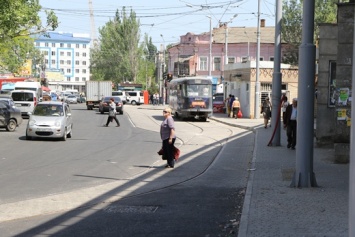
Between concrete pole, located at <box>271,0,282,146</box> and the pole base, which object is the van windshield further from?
the pole base

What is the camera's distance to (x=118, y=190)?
39.7ft

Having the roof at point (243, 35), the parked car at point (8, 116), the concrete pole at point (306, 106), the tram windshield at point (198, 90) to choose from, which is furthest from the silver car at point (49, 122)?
the roof at point (243, 35)

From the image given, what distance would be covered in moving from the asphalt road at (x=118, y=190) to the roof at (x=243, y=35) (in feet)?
192

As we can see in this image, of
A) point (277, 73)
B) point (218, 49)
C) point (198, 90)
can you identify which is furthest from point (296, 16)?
point (277, 73)

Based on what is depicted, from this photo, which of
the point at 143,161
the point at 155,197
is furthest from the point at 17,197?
the point at 143,161

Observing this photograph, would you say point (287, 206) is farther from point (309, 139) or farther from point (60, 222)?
point (60, 222)

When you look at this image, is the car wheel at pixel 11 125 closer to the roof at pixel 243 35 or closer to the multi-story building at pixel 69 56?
the roof at pixel 243 35

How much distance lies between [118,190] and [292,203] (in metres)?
3.94

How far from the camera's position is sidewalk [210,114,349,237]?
7.71 m

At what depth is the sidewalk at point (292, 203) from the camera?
7.71 m

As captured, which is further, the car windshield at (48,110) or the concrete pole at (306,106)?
the car windshield at (48,110)

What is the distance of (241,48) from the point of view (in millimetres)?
78250

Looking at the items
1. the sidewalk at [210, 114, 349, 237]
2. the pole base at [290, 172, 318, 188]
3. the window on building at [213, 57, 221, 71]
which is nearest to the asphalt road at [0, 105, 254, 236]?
the sidewalk at [210, 114, 349, 237]

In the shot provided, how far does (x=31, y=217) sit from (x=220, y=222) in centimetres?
301
